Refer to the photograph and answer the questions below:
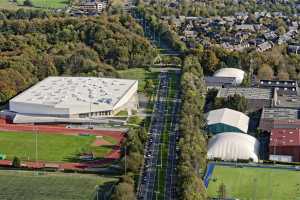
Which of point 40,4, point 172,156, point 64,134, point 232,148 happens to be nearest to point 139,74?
point 64,134

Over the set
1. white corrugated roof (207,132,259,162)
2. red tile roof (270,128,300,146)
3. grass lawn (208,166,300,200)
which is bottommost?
grass lawn (208,166,300,200)

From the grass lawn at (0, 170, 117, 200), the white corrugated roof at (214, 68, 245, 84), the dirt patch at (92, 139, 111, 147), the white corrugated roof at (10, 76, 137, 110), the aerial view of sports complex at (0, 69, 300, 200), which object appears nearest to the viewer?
the grass lawn at (0, 170, 117, 200)

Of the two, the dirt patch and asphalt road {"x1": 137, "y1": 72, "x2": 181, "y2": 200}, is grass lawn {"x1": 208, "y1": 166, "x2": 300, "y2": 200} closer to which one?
asphalt road {"x1": 137, "y1": 72, "x2": 181, "y2": 200}

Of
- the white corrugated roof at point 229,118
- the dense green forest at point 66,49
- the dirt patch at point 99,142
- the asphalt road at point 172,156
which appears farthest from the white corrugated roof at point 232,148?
the dense green forest at point 66,49

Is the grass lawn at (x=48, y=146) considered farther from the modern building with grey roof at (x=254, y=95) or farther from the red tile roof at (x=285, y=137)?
the modern building with grey roof at (x=254, y=95)

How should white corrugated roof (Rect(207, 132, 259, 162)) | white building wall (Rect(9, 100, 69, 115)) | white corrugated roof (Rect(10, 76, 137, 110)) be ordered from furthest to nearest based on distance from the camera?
1. white corrugated roof (Rect(10, 76, 137, 110))
2. white building wall (Rect(9, 100, 69, 115))
3. white corrugated roof (Rect(207, 132, 259, 162))

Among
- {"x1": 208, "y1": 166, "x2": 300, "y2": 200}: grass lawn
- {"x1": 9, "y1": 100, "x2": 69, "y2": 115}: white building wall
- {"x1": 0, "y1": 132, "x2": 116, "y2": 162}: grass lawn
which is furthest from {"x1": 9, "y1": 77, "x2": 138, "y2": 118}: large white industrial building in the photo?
{"x1": 208, "y1": 166, "x2": 300, "y2": 200}: grass lawn
